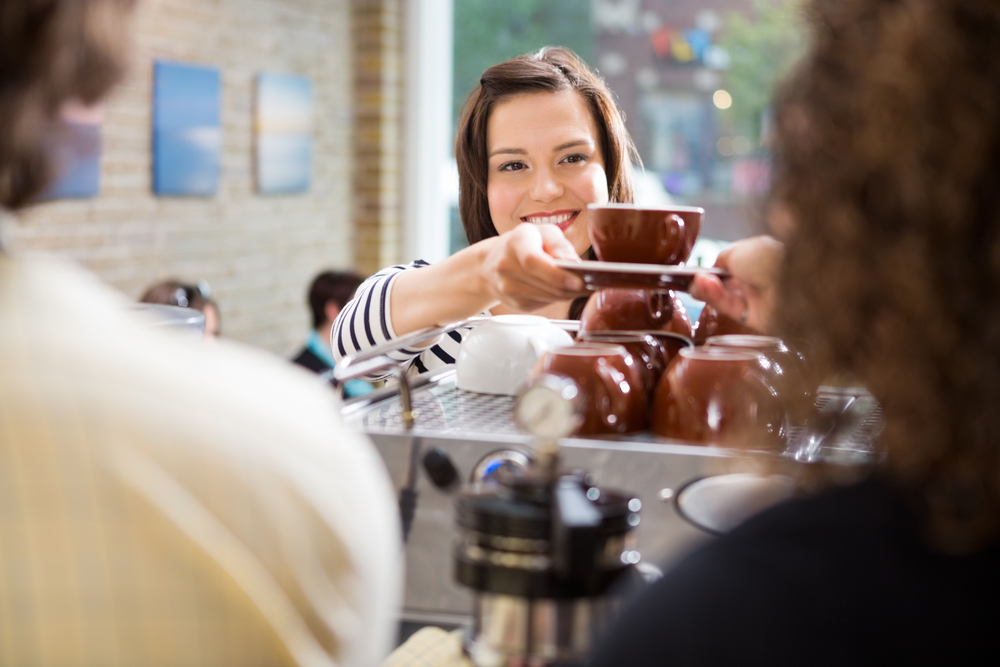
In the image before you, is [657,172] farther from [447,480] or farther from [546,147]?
[447,480]

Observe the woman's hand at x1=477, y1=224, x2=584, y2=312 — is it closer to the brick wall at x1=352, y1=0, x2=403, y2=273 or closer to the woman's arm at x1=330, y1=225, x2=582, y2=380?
the woman's arm at x1=330, y1=225, x2=582, y2=380

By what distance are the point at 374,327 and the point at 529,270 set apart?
420mm

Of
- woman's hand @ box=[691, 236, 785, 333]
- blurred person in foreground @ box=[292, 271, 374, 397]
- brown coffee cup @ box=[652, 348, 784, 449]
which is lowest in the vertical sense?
blurred person in foreground @ box=[292, 271, 374, 397]

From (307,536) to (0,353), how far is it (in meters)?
0.15

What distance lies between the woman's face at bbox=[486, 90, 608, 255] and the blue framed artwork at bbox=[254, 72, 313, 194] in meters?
2.40

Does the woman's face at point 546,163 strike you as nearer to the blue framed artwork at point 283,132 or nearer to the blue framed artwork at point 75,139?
the blue framed artwork at point 75,139

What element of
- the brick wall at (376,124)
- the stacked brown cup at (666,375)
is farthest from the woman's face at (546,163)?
the brick wall at (376,124)

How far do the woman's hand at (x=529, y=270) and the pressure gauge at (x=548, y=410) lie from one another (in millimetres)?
330

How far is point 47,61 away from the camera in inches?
18.4

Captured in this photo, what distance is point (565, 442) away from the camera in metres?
0.77

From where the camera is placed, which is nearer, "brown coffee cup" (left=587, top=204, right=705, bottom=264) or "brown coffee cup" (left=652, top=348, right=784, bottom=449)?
"brown coffee cup" (left=652, top=348, right=784, bottom=449)

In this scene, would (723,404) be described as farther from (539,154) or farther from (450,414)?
(539,154)

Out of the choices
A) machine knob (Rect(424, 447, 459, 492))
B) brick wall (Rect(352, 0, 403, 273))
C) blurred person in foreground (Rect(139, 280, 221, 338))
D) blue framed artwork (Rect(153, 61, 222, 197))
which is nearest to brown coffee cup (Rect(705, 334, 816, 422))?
machine knob (Rect(424, 447, 459, 492))

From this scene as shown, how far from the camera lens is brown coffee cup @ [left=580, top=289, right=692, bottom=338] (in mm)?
966
